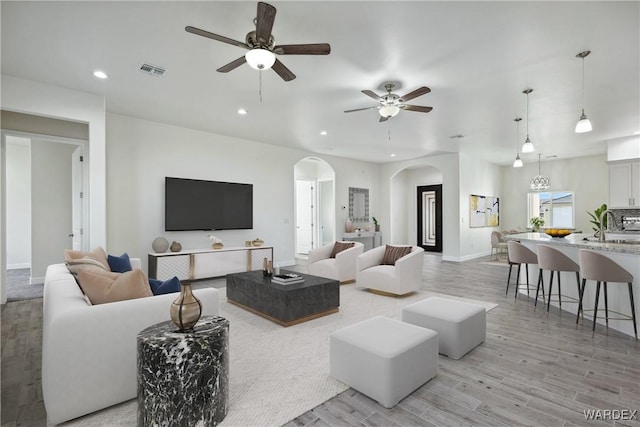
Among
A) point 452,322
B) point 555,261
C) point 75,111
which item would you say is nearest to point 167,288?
point 452,322

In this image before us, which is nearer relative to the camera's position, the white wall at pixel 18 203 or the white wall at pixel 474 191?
the white wall at pixel 18 203

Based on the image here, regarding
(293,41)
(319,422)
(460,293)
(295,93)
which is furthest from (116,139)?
(460,293)

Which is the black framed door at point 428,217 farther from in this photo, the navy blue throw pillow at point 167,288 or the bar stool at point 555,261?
the navy blue throw pillow at point 167,288

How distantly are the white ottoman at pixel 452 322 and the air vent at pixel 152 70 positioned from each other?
12.3ft

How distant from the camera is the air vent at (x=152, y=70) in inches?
141

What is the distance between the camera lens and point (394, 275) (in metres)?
4.66

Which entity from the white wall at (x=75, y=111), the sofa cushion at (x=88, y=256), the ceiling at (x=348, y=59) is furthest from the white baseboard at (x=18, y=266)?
the sofa cushion at (x=88, y=256)

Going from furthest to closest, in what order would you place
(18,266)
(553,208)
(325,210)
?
(325,210), (553,208), (18,266)

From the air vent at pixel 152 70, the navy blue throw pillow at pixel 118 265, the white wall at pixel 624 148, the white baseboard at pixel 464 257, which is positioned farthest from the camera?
the white baseboard at pixel 464 257

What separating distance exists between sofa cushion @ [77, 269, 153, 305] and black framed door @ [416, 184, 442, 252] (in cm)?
1039

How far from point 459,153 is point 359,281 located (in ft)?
17.2

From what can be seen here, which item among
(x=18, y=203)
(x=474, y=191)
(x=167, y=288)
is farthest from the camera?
(x=474, y=191)

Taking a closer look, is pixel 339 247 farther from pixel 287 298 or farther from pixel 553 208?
pixel 553 208

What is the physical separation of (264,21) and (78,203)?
507 centimetres
